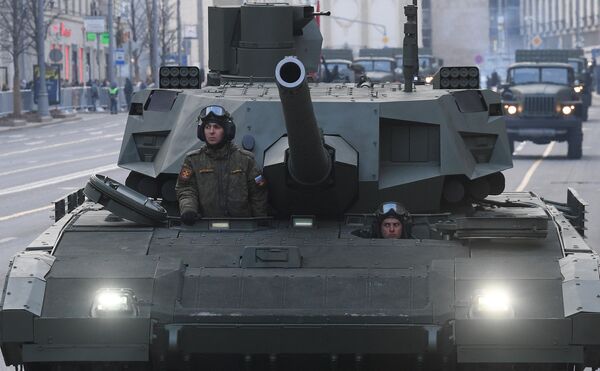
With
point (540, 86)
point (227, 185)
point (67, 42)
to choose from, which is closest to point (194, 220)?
point (227, 185)

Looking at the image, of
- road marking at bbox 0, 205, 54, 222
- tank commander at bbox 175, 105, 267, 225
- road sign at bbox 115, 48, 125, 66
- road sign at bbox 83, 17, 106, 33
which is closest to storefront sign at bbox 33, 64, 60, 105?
road sign at bbox 83, 17, 106, 33

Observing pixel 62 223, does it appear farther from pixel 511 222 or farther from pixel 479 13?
pixel 479 13

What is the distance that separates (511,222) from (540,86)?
97.2 feet

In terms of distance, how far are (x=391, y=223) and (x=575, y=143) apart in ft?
91.1

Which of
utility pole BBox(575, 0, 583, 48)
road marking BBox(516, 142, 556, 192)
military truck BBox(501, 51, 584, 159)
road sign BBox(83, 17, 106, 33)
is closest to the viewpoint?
road marking BBox(516, 142, 556, 192)

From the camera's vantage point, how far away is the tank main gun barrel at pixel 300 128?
9.66m

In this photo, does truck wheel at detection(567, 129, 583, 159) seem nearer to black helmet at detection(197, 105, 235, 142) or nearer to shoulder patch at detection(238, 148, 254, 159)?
shoulder patch at detection(238, 148, 254, 159)

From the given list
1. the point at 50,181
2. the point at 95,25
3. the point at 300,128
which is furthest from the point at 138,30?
the point at 300,128

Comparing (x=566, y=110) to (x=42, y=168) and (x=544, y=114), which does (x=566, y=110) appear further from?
(x=42, y=168)

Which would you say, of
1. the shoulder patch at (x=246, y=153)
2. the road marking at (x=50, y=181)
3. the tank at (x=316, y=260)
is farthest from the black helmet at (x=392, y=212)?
the road marking at (x=50, y=181)

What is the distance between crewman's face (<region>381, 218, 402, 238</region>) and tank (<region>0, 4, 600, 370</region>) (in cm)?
24

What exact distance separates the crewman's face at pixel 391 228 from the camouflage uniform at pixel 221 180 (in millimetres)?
977

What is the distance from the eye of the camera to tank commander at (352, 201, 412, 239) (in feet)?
36.6

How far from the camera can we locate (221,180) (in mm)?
11570
